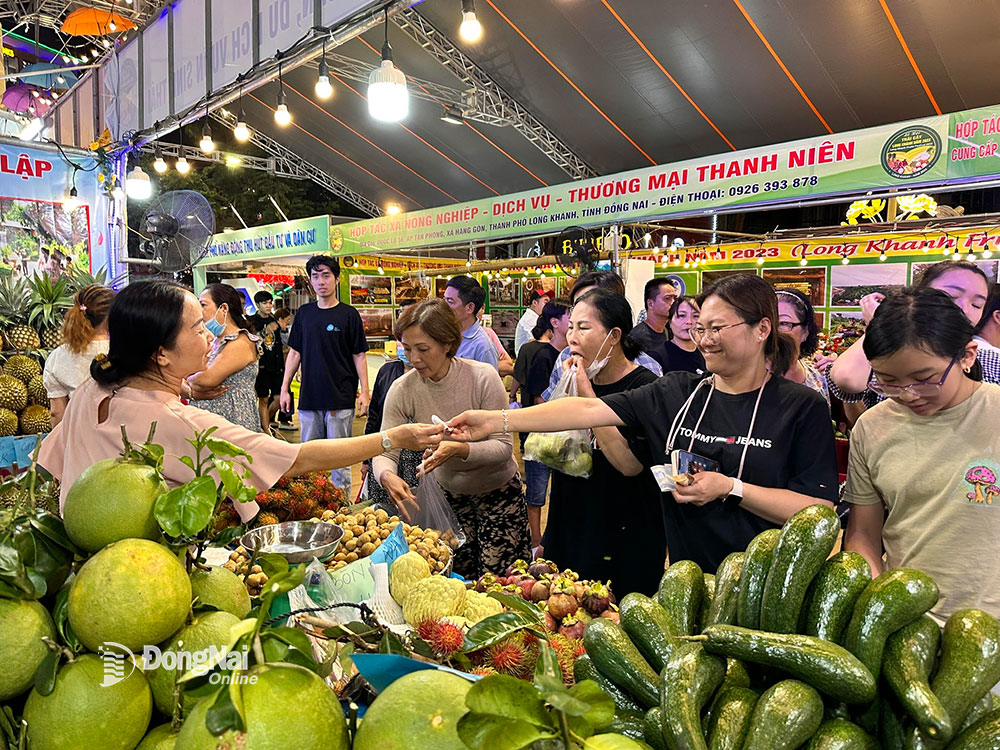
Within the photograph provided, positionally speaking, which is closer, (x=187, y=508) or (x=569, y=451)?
(x=187, y=508)

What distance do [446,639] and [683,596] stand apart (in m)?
0.38

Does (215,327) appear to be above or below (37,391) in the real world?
above

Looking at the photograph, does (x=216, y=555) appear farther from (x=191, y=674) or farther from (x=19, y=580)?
(x=191, y=674)

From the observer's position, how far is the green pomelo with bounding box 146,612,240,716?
0.76m

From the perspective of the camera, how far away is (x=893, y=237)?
7391mm

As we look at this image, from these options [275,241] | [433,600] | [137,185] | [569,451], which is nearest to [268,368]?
[275,241]

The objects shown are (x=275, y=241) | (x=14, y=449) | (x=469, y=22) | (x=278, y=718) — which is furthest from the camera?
(x=275, y=241)

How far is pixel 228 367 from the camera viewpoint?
386 centimetres

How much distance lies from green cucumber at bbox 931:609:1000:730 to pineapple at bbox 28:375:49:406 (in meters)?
4.39

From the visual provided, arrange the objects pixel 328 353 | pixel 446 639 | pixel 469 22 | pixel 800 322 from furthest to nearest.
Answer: pixel 328 353 < pixel 469 22 < pixel 800 322 < pixel 446 639

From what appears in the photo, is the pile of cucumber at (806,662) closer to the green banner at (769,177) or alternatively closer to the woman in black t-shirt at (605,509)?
the woman in black t-shirt at (605,509)

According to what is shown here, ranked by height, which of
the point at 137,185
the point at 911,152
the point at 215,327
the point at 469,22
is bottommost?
the point at 215,327

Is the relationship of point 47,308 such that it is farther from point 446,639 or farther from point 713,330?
point 446,639

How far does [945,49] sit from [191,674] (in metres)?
10.1
